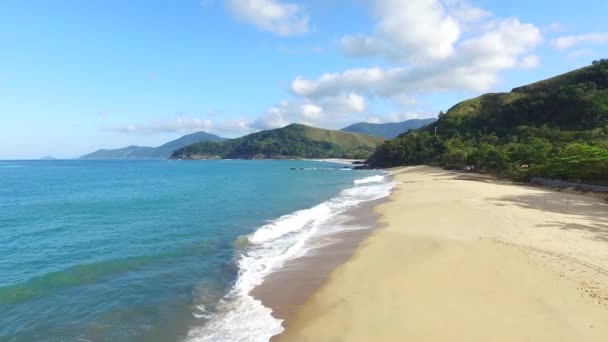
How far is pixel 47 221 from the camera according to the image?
2472cm

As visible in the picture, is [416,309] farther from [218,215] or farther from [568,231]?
[218,215]

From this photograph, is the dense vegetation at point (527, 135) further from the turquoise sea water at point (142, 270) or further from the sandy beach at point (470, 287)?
the turquoise sea water at point (142, 270)

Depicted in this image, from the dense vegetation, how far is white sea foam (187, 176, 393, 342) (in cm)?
2811

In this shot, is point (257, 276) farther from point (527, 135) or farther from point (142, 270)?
point (527, 135)

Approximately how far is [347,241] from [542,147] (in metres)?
46.3

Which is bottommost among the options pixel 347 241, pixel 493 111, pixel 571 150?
pixel 347 241

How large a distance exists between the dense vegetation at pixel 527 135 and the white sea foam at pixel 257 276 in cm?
2811

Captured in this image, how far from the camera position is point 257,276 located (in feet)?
42.2

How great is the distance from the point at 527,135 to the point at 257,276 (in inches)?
3712

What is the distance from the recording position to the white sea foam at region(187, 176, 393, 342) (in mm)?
8680

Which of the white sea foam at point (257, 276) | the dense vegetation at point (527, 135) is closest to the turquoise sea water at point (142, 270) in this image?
the white sea foam at point (257, 276)

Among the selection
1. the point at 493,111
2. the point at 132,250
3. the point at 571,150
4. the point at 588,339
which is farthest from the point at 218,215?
the point at 493,111

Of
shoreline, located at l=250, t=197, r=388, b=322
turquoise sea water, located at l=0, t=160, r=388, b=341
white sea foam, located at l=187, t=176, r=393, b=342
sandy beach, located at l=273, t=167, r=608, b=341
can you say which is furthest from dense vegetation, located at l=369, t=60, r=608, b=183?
turquoise sea water, located at l=0, t=160, r=388, b=341

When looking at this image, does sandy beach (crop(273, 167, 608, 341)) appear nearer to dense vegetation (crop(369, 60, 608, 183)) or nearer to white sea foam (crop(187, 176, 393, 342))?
white sea foam (crop(187, 176, 393, 342))
